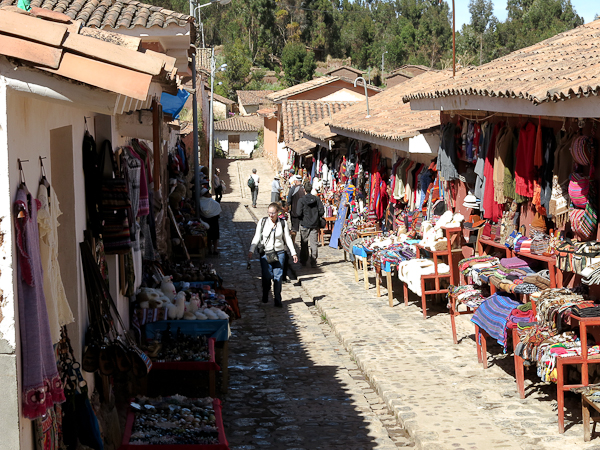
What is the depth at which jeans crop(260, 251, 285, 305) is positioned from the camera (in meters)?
12.4

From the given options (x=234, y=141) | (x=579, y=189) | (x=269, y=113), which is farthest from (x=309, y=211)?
(x=234, y=141)

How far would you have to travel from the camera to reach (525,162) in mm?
8477

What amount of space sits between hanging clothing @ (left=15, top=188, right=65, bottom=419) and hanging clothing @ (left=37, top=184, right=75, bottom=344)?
18cm

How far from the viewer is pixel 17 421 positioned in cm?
373

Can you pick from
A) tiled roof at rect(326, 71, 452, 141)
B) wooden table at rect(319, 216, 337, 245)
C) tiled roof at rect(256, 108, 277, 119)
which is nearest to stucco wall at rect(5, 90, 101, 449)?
tiled roof at rect(326, 71, 452, 141)

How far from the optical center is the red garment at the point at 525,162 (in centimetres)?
838

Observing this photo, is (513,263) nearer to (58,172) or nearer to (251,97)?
(58,172)

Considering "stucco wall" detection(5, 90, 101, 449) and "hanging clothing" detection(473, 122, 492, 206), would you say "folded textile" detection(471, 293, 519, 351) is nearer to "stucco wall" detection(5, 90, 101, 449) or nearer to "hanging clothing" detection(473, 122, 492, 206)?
"hanging clothing" detection(473, 122, 492, 206)

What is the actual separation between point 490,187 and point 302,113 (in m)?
23.3

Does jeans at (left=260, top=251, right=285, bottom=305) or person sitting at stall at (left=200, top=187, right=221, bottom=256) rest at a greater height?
person sitting at stall at (left=200, top=187, right=221, bottom=256)

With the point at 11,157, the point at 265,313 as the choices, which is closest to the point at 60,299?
the point at 11,157

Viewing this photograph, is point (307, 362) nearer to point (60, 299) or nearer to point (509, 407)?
point (509, 407)

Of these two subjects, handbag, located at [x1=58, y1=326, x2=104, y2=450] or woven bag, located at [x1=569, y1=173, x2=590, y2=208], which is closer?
handbag, located at [x1=58, y1=326, x2=104, y2=450]

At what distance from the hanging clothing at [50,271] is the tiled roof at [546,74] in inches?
167
